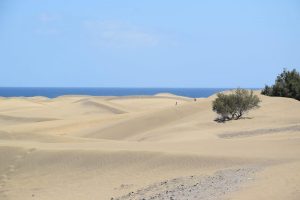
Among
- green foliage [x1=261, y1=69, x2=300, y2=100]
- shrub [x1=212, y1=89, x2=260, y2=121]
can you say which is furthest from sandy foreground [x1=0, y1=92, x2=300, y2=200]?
green foliage [x1=261, y1=69, x2=300, y2=100]

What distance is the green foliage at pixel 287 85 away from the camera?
3838 centimetres

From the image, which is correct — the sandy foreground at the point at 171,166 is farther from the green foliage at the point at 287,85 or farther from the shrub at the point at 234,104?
the green foliage at the point at 287,85

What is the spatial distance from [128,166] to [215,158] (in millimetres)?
3046

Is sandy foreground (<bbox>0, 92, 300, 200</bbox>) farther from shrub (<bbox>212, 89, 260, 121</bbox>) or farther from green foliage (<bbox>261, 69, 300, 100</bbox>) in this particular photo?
green foliage (<bbox>261, 69, 300, 100</bbox>)

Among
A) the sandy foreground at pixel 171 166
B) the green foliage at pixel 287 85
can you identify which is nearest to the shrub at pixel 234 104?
the sandy foreground at pixel 171 166

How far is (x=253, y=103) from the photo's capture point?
29.8 meters

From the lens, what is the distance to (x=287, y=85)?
39.8 m

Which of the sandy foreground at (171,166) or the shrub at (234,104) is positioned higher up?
A: the shrub at (234,104)

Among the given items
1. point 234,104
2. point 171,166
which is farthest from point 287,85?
point 171,166

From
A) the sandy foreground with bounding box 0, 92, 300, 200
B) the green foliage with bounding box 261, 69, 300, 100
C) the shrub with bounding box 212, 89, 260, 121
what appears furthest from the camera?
the green foliage with bounding box 261, 69, 300, 100

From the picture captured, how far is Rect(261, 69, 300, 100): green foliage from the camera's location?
3838 cm

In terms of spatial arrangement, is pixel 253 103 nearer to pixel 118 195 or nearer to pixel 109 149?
pixel 109 149

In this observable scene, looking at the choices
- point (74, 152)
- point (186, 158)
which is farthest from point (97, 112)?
point (186, 158)

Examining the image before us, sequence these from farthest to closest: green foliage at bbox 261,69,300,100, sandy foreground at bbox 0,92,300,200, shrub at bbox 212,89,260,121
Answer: green foliage at bbox 261,69,300,100, shrub at bbox 212,89,260,121, sandy foreground at bbox 0,92,300,200
